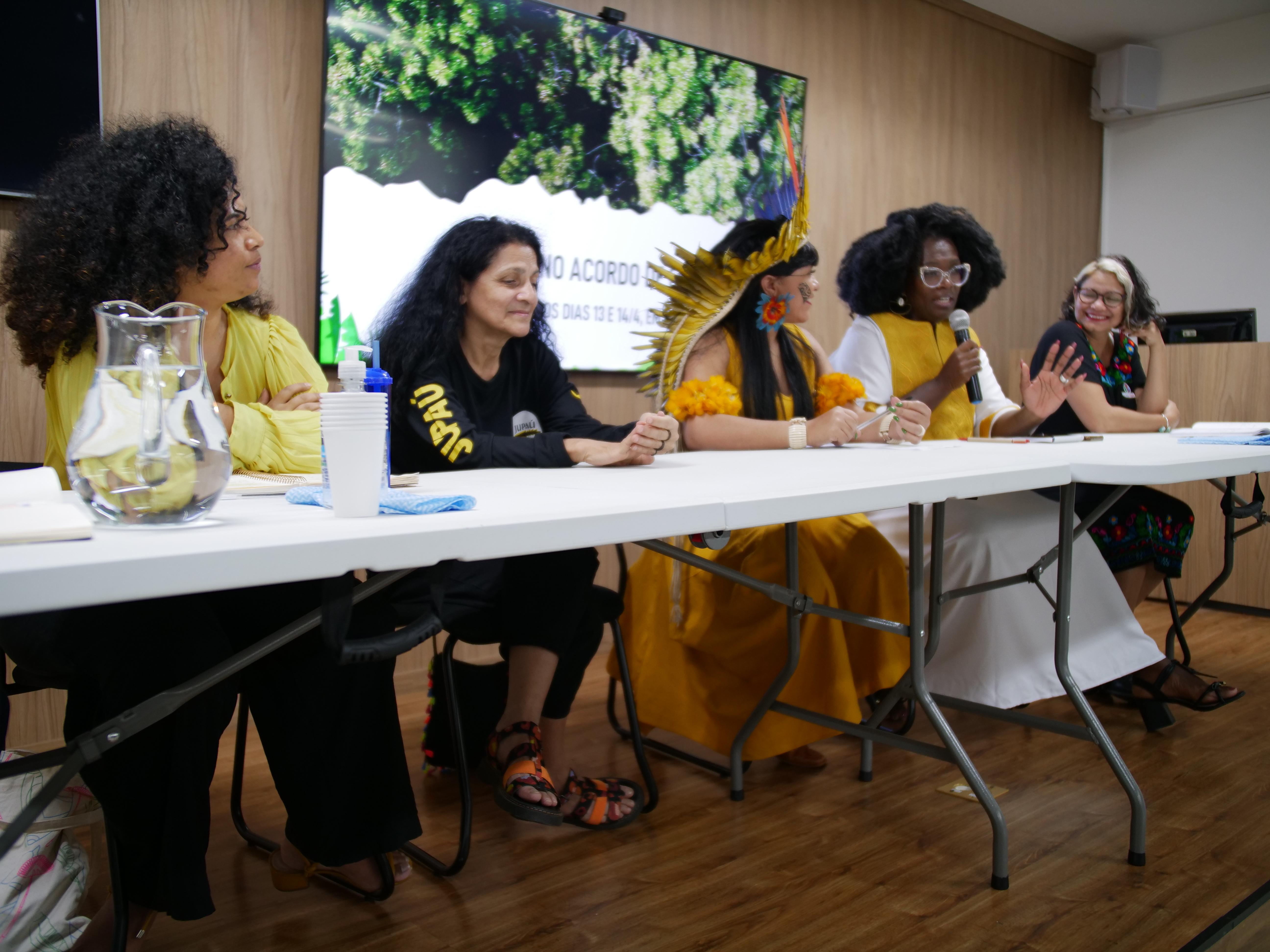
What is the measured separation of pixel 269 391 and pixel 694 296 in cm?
97

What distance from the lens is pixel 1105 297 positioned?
292cm

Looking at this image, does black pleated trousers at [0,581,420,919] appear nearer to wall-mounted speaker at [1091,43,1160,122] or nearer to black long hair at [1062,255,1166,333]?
black long hair at [1062,255,1166,333]

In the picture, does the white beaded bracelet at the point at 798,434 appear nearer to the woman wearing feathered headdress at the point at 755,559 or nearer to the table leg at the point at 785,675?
the woman wearing feathered headdress at the point at 755,559

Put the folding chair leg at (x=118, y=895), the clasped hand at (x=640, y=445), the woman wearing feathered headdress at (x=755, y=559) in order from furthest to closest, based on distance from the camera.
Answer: the woman wearing feathered headdress at (x=755, y=559)
the clasped hand at (x=640, y=445)
the folding chair leg at (x=118, y=895)

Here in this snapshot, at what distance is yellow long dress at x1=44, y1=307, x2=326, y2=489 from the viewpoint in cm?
138

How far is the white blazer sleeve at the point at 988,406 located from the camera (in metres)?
2.74

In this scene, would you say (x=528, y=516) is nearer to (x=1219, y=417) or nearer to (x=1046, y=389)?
(x=1046, y=389)

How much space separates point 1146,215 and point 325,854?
5.48m

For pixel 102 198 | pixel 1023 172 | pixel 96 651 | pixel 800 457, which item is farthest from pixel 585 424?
pixel 1023 172

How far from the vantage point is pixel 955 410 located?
105 inches

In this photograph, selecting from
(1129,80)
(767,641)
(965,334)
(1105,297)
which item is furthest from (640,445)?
(1129,80)

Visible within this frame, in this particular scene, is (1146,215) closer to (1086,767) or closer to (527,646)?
(1086,767)

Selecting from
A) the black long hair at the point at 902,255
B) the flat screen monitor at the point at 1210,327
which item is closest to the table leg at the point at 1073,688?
the black long hair at the point at 902,255

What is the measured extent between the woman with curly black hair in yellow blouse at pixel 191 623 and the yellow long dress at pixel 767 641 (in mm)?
737
